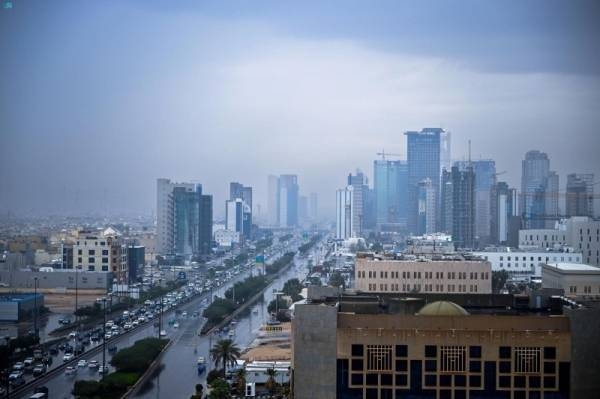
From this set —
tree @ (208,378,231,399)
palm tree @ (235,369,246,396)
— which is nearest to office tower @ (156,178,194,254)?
palm tree @ (235,369,246,396)

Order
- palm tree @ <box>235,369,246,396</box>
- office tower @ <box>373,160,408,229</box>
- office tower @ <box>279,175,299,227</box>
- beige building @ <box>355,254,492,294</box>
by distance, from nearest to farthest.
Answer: palm tree @ <box>235,369,246,396</box> < beige building @ <box>355,254,492,294</box> < office tower @ <box>373,160,408,229</box> < office tower @ <box>279,175,299,227</box>

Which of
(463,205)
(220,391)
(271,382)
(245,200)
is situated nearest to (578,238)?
(463,205)

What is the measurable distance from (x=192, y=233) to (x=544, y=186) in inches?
411

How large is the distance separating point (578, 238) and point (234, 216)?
771 inches

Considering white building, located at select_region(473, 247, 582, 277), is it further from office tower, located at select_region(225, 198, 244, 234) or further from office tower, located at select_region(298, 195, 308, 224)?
office tower, located at select_region(298, 195, 308, 224)

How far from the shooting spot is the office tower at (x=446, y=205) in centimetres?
2364

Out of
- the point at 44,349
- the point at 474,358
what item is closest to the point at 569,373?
the point at 474,358

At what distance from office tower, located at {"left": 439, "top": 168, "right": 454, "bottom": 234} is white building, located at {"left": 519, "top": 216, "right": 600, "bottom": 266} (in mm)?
6706

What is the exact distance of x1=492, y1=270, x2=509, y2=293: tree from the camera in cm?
1179

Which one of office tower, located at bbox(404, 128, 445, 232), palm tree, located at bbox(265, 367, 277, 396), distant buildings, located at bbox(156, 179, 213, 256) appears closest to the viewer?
palm tree, located at bbox(265, 367, 277, 396)

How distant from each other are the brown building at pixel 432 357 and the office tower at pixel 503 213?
57.2 feet

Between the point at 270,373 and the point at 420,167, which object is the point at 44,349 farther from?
the point at 420,167

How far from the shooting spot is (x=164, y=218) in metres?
23.2

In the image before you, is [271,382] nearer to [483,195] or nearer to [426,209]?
[483,195]
